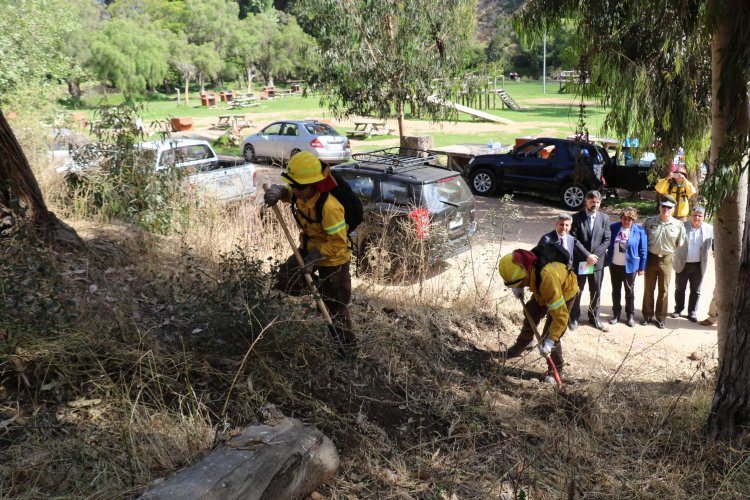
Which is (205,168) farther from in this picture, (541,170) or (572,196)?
(572,196)

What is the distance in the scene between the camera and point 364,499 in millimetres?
3559

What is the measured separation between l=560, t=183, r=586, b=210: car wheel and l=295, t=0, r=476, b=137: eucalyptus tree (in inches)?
142

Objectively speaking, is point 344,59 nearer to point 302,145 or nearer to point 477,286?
point 302,145

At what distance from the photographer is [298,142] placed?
19688mm

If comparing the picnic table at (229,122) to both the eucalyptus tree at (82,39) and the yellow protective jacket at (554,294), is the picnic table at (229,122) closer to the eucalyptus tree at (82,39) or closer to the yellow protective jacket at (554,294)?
the eucalyptus tree at (82,39)

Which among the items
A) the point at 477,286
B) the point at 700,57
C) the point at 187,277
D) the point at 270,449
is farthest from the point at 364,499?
the point at 700,57

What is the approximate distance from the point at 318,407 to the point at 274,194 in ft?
5.74

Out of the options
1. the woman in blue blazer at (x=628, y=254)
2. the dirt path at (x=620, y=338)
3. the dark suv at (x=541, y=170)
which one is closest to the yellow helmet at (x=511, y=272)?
the dirt path at (x=620, y=338)

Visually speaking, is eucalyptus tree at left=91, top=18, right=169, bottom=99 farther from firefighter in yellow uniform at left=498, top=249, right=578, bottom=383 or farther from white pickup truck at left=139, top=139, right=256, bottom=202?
firefighter in yellow uniform at left=498, top=249, right=578, bottom=383

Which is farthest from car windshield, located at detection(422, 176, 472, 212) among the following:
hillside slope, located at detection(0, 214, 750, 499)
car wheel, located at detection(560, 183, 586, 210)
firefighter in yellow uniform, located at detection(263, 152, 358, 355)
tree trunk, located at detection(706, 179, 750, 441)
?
car wheel, located at detection(560, 183, 586, 210)

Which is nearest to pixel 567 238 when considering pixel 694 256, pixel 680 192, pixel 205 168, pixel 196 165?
pixel 694 256

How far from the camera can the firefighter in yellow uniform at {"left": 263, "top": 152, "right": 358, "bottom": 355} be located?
479 centimetres

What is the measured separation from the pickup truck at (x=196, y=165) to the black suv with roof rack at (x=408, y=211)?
181 centimetres

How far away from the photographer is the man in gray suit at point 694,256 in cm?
800
